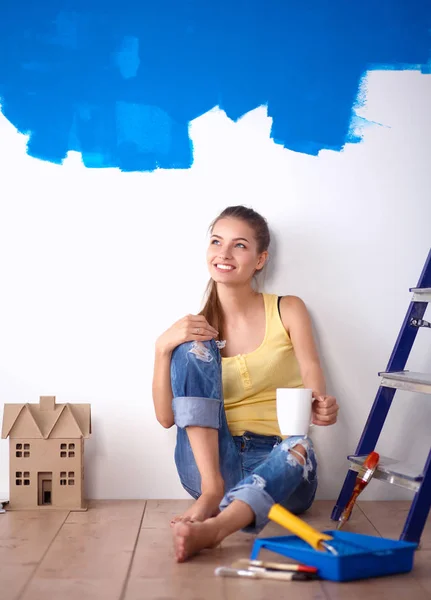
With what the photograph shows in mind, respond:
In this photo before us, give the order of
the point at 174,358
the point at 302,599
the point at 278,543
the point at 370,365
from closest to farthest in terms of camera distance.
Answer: the point at 302,599 < the point at 278,543 < the point at 174,358 < the point at 370,365

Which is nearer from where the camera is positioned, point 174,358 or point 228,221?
point 174,358

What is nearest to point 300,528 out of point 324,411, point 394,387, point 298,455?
point 298,455

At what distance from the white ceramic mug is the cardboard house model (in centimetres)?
70

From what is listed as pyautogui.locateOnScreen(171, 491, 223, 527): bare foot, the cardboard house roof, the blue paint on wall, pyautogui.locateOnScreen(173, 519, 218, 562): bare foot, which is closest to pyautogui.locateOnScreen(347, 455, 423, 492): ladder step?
pyautogui.locateOnScreen(171, 491, 223, 527): bare foot

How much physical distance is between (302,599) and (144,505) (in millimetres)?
980

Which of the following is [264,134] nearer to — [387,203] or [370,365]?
[387,203]

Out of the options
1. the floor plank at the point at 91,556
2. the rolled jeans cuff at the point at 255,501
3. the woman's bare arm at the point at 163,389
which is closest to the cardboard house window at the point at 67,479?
the floor plank at the point at 91,556

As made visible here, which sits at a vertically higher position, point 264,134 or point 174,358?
point 264,134

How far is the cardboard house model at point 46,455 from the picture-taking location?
7.31ft

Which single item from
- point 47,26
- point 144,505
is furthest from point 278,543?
point 47,26

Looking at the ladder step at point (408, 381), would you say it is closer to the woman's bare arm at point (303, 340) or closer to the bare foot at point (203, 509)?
the woman's bare arm at point (303, 340)

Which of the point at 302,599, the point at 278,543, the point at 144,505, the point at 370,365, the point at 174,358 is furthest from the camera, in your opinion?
the point at 370,365

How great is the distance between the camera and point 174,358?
210cm

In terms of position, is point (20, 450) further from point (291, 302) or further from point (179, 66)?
point (179, 66)
